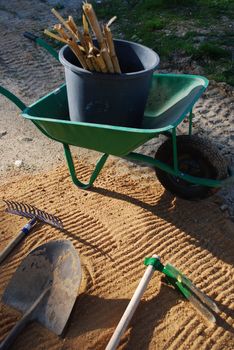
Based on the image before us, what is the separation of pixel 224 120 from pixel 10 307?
294 centimetres

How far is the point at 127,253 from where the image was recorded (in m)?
2.76

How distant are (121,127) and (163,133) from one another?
0.67 meters

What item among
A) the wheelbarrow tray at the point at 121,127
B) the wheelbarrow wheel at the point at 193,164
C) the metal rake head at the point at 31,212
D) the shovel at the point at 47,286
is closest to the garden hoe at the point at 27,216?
the metal rake head at the point at 31,212

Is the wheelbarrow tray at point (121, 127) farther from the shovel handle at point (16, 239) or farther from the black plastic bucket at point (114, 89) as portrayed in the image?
the shovel handle at point (16, 239)

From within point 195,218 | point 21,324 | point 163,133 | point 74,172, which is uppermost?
point 163,133

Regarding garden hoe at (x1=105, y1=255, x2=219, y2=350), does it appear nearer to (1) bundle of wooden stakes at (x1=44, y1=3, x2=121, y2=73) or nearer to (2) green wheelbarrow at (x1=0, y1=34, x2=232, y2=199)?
(2) green wheelbarrow at (x1=0, y1=34, x2=232, y2=199)

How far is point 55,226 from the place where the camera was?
2.93 m

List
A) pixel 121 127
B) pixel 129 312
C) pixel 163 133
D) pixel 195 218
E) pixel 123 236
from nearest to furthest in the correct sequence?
pixel 129 312, pixel 121 127, pixel 123 236, pixel 163 133, pixel 195 218

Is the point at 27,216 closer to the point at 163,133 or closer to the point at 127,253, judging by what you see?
the point at 127,253

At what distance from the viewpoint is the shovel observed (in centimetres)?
229

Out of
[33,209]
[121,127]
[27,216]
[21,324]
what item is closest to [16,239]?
[27,216]

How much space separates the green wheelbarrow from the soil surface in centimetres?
23

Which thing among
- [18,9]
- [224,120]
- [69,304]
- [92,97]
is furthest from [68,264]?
[18,9]

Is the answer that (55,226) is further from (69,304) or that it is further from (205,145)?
(205,145)
